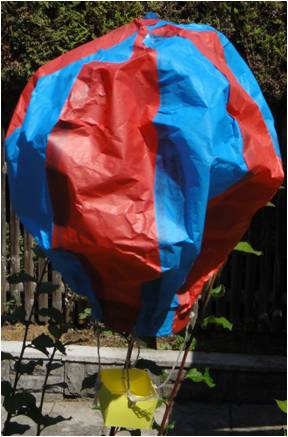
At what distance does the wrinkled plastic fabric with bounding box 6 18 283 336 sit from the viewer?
1461mm

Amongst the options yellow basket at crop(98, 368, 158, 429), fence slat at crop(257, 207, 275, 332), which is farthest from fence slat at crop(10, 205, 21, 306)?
yellow basket at crop(98, 368, 158, 429)

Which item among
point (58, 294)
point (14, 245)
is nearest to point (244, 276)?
point (58, 294)

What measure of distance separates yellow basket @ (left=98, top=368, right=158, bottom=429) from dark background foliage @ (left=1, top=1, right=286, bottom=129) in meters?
3.45

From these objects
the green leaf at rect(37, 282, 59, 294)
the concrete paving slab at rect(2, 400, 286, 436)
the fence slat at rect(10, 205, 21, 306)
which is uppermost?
the green leaf at rect(37, 282, 59, 294)

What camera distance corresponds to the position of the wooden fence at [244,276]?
549 cm

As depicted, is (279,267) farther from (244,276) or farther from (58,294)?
(58,294)

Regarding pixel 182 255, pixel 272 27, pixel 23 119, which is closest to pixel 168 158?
pixel 182 255

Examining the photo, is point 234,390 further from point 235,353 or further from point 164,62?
point 164,62

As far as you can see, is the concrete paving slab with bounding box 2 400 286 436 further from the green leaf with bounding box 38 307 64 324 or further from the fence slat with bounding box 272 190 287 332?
the green leaf with bounding box 38 307 64 324

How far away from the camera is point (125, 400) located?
1.80 metres

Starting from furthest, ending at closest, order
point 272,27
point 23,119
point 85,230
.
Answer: point 272,27 < point 23,119 < point 85,230

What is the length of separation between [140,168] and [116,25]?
360 cm

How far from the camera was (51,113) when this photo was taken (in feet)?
5.06

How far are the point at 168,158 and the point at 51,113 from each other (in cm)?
30
